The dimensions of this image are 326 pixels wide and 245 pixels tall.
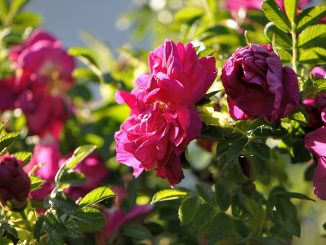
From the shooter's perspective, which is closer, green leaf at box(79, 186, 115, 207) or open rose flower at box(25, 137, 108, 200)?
green leaf at box(79, 186, 115, 207)

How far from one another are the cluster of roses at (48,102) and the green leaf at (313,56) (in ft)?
1.04

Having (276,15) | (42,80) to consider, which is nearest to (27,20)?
(42,80)

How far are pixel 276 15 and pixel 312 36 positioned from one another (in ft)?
0.17

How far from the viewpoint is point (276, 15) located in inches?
32.5

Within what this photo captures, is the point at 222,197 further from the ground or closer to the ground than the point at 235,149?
closer to the ground

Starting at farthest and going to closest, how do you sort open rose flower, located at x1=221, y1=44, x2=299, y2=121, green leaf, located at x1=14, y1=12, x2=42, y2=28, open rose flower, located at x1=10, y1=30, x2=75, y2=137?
A: 1. green leaf, located at x1=14, y1=12, x2=42, y2=28
2. open rose flower, located at x1=10, y1=30, x2=75, y2=137
3. open rose flower, located at x1=221, y1=44, x2=299, y2=121

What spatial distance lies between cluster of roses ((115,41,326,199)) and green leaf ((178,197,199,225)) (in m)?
0.08

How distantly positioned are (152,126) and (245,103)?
10cm

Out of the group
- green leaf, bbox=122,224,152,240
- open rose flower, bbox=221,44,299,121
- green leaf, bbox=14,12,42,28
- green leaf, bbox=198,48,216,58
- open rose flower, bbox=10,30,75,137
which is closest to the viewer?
open rose flower, bbox=221,44,299,121

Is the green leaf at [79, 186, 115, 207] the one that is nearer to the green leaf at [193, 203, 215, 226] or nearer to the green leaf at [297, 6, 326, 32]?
the green leaf at [193, 203, 215, 226]

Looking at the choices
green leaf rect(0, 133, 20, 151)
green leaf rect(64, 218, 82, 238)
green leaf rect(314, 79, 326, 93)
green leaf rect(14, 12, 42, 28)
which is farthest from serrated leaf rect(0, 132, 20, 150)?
green leaf rect(14, 12, 42, 28)

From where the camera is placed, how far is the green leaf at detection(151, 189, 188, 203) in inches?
31.8

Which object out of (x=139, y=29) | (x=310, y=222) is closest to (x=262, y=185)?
(x=310, y=222)

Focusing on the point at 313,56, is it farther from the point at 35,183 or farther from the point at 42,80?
the point at 42,80
